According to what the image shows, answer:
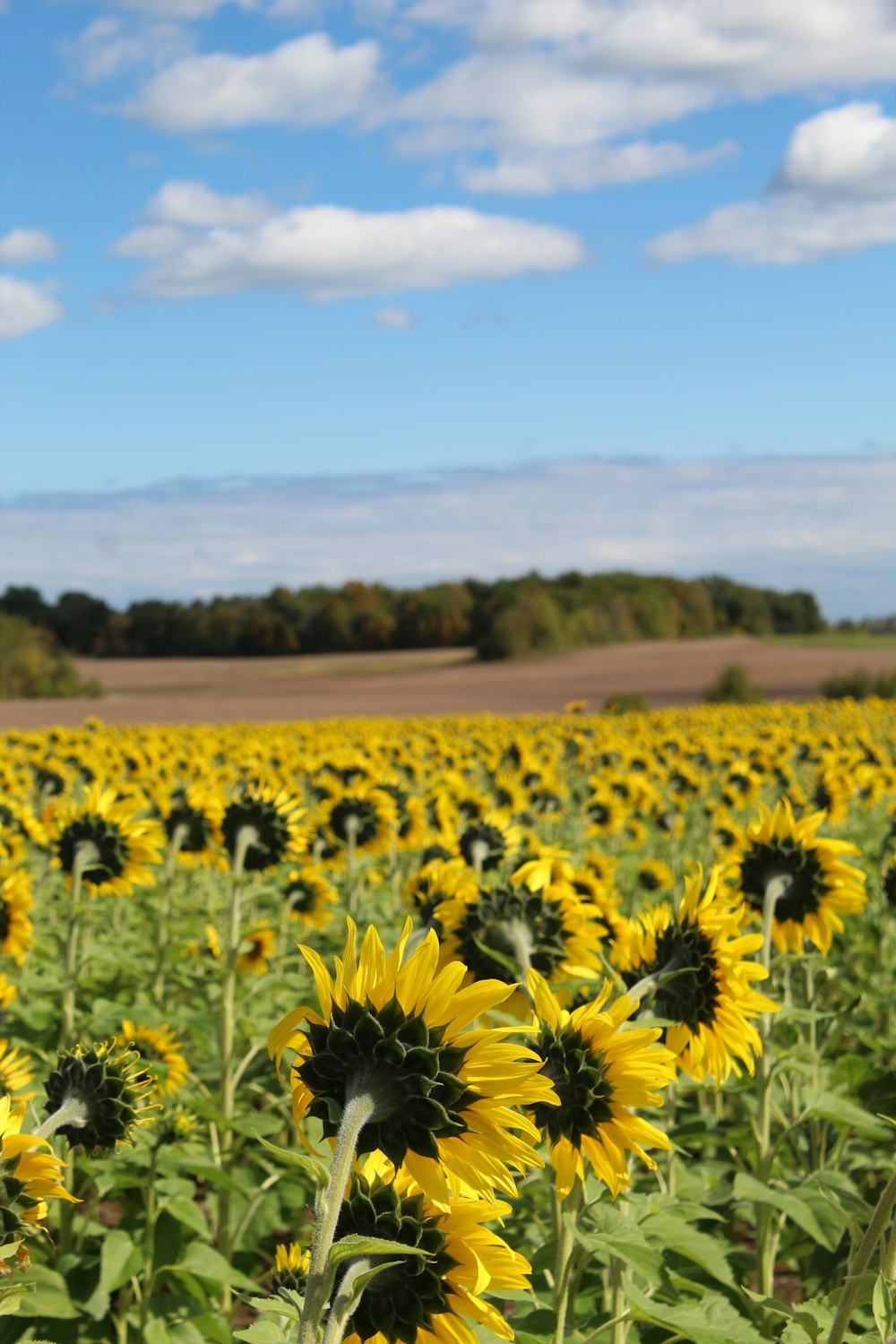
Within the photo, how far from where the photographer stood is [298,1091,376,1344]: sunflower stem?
150 centimetres

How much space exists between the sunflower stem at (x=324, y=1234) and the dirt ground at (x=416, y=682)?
26.1 metres

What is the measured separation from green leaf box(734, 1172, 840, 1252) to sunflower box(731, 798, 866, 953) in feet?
2.41

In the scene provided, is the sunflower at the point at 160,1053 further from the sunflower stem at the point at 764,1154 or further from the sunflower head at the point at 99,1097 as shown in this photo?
the sunflower stem at the point at 764,1154

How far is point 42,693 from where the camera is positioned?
4844cm

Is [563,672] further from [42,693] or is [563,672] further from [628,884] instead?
[628,884]

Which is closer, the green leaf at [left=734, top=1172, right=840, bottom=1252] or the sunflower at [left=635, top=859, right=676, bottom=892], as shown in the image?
the green leaf at [left=734, top=1172, right=840, bottom=1252]

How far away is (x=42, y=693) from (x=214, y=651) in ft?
128

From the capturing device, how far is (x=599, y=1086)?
2395 millimetres

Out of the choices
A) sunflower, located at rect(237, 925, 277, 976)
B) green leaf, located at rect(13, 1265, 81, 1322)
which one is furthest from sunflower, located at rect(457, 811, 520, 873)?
green leaf, located at rect(13, 1265, 81, 1322)

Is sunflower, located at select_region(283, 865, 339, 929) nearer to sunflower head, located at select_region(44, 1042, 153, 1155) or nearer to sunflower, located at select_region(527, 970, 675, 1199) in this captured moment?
sunflower head, located at select_region(44, 1042, 153, 1155)

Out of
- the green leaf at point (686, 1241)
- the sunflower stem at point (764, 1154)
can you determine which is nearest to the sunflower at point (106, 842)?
the sunflower stem at point (764, 1154)

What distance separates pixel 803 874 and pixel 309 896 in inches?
160

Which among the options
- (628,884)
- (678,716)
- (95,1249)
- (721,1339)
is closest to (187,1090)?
(95,1249)

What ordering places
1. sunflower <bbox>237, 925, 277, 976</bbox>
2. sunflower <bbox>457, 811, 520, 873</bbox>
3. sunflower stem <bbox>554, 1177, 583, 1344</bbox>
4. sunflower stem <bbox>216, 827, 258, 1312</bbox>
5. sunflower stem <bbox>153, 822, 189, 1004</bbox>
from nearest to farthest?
1. sunflower stem <bbox>554, 1177, 583, 1344</bbox>
2. sunflower stem <bbox>216, 827, 258, 1312</bbox>
3. sunflower <bbox>457, 811, 520, 873</bbox>
4. sunflower stem <bbox>153, 822, 189, 1004</bbox>
5. sunflower <bbox>237, 925, 277, 976</bbox>
